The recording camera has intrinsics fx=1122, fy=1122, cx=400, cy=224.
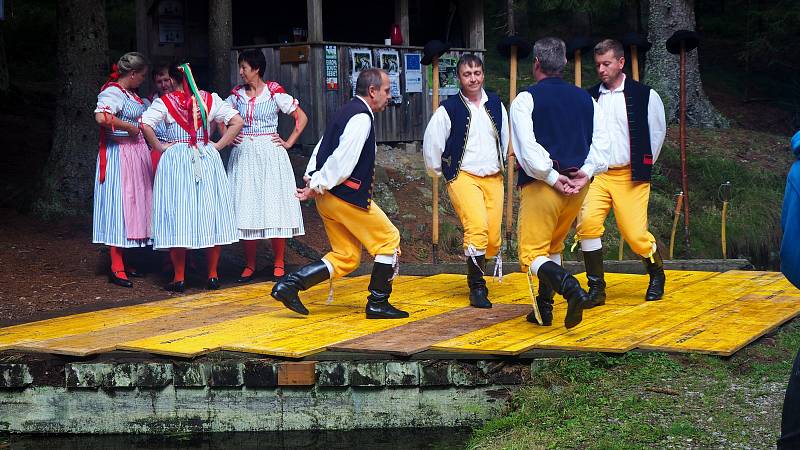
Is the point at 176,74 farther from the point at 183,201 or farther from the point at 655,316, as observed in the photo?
the point at 655,316

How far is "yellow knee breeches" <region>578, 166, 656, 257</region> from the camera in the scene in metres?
8.17

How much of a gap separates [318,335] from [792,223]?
155 inches

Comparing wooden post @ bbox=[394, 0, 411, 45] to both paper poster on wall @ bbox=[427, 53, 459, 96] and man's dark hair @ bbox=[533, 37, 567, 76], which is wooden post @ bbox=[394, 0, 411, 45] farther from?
man's dark hair @ bbox=[533, 37, 567, 76]

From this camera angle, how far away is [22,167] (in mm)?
14352

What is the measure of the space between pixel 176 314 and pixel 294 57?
22.6ft

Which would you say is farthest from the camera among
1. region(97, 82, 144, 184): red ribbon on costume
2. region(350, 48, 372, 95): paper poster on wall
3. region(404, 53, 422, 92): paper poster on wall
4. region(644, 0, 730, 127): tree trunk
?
region(644, 0, 730, 127): tree trunk

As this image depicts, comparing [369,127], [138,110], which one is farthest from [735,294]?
[138,110]

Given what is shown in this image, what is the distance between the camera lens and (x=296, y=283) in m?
7.64

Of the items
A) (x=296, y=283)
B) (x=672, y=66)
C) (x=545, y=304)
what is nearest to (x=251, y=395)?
(x=296, y=283)

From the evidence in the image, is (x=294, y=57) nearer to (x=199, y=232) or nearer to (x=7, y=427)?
(x=199, y=232)

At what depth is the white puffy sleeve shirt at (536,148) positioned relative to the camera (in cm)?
704

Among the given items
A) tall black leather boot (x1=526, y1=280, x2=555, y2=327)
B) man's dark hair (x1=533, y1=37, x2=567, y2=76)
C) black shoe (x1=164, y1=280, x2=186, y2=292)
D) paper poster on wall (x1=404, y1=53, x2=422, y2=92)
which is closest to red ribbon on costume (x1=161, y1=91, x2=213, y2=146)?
black shoe (x1=164, y1=280, x2=186, y2=292)

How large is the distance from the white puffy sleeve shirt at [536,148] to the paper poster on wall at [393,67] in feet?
25.9

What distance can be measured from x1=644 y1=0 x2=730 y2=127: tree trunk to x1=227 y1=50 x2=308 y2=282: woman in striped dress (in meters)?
9.70
